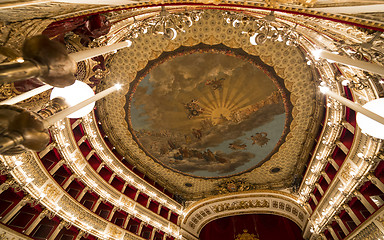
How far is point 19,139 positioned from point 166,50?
8125mm

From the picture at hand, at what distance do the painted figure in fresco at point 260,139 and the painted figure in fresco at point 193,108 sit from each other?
149 inches

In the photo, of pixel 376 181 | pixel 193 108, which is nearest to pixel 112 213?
pixel 193 108

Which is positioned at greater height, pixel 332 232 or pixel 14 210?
pixel 332 232

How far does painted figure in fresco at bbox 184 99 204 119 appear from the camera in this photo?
33.7 feet

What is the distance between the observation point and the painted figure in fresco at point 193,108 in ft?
33.7

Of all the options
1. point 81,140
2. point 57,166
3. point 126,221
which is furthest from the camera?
point 126,221

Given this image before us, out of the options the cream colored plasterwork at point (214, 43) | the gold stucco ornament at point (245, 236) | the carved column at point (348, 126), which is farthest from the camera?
the gold stucco ornament at point (245, 236)

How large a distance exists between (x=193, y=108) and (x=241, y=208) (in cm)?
1084

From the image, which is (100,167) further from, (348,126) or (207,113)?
(348,126)

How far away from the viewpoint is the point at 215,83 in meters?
9.63

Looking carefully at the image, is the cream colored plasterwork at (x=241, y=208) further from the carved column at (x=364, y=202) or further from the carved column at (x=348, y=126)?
the carved column at (x=348, y=126)

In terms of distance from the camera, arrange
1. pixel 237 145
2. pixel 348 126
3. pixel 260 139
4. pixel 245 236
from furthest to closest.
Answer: pixel 245 236
pixel 237 145
pixel 260 139
pixel 348 126

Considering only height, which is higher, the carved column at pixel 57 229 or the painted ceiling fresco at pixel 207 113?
the painted ceiling fresco at pixel 207 113

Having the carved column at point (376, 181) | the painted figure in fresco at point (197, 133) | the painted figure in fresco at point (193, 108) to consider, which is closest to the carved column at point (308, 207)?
the carved column at point (376, 181)
